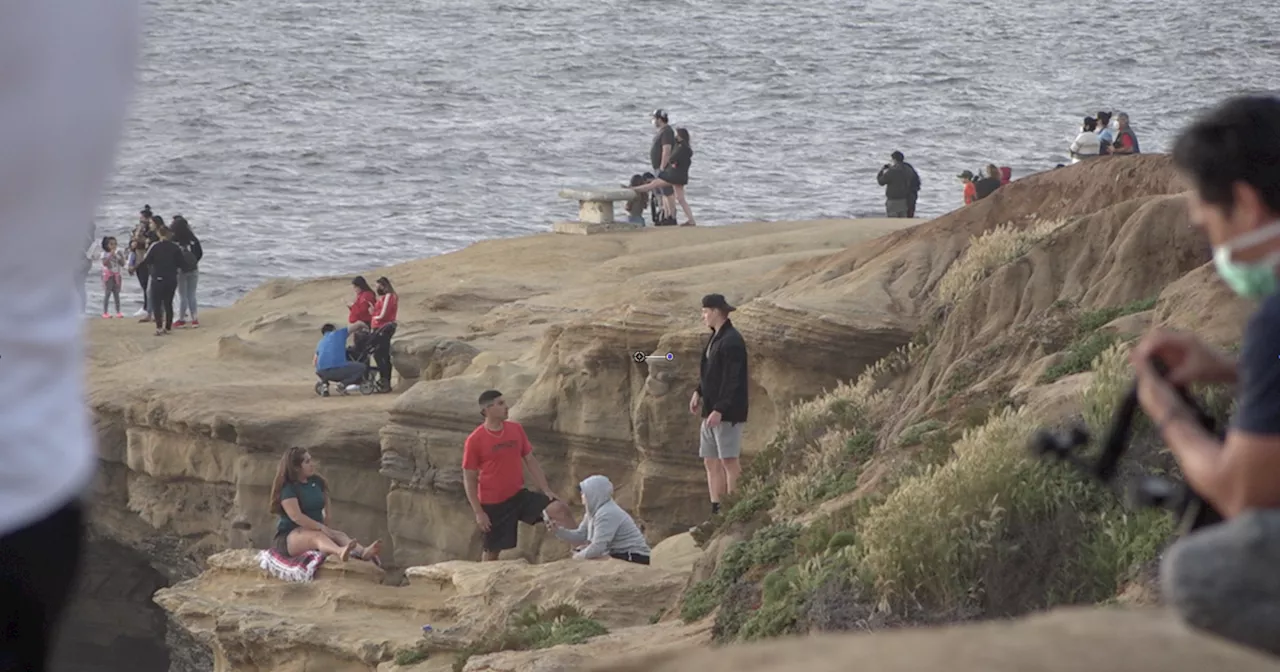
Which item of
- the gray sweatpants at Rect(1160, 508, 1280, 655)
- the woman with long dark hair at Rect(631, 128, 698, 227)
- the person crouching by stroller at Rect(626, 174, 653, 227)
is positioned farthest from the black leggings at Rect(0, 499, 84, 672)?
the person crouching by stroller at Rect(626, 174, 653, 227)

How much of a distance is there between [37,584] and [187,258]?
2888cm

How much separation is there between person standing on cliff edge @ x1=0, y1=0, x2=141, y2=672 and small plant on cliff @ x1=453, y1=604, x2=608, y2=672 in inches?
445

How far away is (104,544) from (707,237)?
11.1m

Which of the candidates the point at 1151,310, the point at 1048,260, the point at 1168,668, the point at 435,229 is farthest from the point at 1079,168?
the point at 435,229

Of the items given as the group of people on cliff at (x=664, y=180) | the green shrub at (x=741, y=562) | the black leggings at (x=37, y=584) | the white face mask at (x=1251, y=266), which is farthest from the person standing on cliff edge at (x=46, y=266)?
the group of people on cliff at (x=664, y=180)

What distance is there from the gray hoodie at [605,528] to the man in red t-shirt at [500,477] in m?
0.75

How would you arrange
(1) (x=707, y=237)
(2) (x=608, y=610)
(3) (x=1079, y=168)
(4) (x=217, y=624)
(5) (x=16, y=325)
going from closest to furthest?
(5) (x=16, y=325)
(2) (x=608, y=610)
(4) (x=217, y=624)
(3) (x=1079, y=168)
(1) (x=707, y=237)

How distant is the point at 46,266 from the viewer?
236cm

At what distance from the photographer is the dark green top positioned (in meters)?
18.4

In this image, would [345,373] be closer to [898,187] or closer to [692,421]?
[692,421]

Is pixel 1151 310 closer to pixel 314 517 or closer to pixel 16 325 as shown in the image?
pixel 314 517

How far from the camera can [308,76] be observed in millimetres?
101125

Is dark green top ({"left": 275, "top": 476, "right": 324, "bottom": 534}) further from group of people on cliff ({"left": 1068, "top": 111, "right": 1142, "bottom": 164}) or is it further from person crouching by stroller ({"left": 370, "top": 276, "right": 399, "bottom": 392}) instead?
group of people on cliff ({"left": 1068, "top": 111, "right": 1142, "bottom": 164})

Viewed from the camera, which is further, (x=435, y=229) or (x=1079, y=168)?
(x=435, y=229)
